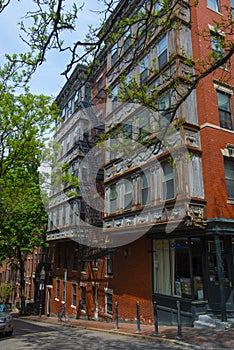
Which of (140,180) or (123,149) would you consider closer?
(123,149)

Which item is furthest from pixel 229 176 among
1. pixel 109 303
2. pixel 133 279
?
pixel 109 303

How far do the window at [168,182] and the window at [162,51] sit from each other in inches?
205

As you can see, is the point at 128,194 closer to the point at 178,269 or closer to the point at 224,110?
the point at 178,269

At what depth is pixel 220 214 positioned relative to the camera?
39.2 feet

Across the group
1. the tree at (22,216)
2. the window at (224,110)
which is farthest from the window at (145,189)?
the tree at (22,216)

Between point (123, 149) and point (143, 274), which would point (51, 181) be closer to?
point (143, 274)

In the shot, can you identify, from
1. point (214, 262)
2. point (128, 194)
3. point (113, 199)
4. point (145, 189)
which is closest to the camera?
point (214, 262)

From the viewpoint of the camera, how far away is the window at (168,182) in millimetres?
13047

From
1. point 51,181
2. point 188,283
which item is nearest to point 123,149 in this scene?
point 188,283

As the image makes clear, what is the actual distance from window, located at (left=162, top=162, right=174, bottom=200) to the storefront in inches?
65.2

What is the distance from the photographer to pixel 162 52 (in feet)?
49.7

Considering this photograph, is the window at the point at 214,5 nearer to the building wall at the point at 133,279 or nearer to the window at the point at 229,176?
the window at the point at 229,176

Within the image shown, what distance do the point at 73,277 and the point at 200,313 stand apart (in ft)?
49.0

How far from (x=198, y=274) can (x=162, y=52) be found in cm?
1042
